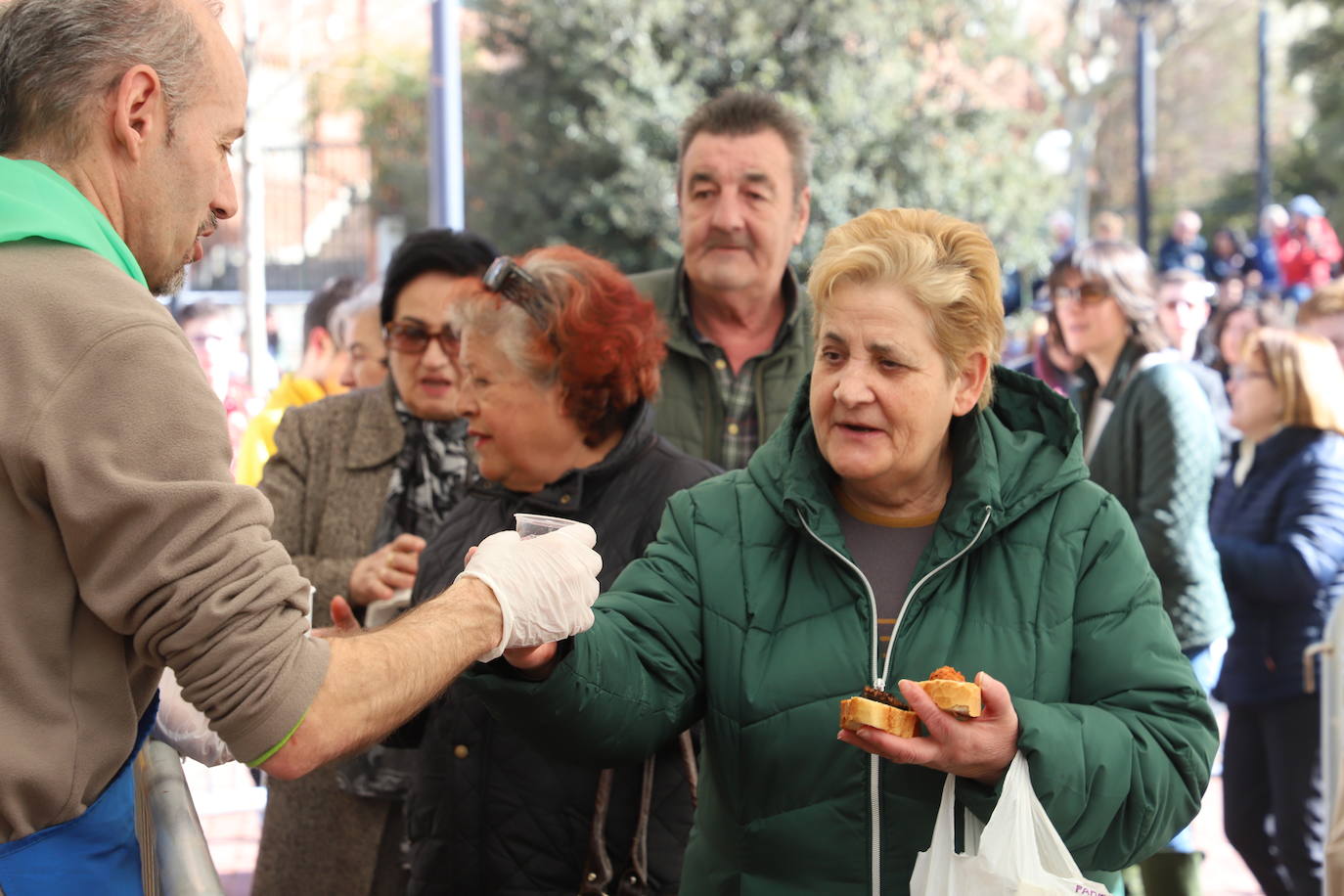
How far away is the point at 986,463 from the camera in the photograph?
2701 mm

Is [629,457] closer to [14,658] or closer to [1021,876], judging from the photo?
[1021,876]

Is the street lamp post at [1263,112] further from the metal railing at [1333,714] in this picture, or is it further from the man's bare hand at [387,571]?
the man's bare hand at [387,571]

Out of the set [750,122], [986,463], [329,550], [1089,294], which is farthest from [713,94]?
[986,463]

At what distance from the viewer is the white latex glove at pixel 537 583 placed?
2.24 meters

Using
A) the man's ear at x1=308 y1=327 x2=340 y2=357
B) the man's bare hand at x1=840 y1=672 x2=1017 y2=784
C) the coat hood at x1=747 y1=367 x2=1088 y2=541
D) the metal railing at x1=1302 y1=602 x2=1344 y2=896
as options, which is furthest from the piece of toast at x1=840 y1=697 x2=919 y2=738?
the man's ear at x1=308 y1=327 x2=340 y2=357

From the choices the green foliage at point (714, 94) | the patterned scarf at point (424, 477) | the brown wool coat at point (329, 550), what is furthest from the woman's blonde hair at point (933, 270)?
the green foliage at point (714, 94)

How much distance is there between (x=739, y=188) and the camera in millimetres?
4570

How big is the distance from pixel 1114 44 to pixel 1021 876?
3725 cm

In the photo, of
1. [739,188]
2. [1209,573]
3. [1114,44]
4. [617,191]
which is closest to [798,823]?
[739,188]

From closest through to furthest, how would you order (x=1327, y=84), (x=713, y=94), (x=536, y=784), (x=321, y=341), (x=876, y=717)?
(x=876, y=717) → (x=536, y=784) → (x=321, y=341) → (x=713, y=94) → (x=1327, y=84)

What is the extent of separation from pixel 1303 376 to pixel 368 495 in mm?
3377

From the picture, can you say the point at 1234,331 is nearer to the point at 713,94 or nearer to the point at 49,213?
the point at 713,94

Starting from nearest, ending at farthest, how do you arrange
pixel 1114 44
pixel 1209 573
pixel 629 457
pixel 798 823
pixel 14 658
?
pixel 14 658 < pixel 798 823 < pixel 629 457 < pixel 1209 573 < pixel 1114 44

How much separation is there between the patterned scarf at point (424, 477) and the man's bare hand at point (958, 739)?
199 centimetres
